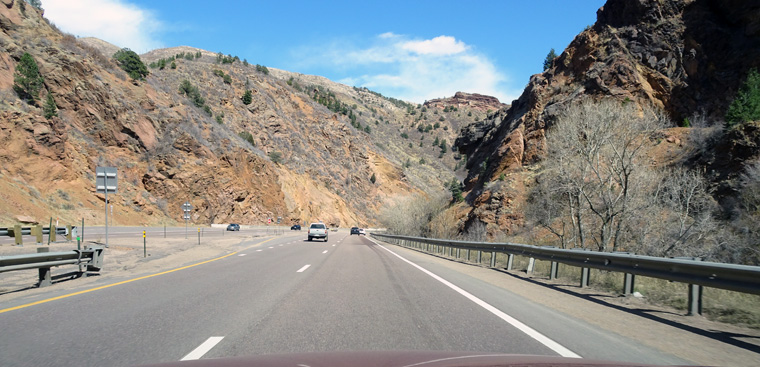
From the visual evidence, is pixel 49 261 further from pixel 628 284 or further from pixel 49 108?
pixel 49 108

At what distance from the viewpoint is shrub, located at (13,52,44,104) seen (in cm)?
4178

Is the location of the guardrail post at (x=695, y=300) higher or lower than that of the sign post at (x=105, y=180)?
lower

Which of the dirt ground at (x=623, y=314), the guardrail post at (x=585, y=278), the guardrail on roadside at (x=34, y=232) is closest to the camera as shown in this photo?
the dirt ground at (x=623, y=314)

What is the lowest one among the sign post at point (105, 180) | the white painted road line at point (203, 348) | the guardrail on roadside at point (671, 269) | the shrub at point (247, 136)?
the white painted road line at point (203, 348)

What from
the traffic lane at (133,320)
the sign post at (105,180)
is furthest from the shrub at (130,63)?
the traffic lane at (133,320)

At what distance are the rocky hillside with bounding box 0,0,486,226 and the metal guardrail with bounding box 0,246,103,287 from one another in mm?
27258

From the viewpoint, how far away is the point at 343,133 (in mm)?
95625

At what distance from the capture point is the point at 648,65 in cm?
4109

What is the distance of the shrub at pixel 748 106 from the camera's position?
→ 28.7 meters

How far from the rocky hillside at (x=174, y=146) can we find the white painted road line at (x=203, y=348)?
115 ft

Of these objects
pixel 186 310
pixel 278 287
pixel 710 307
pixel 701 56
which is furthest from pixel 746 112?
pixel 186 310

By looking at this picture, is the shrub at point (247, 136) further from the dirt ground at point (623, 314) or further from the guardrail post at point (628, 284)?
the guardrail post at point (628, 284)

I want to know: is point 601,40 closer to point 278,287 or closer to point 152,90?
point 278,287

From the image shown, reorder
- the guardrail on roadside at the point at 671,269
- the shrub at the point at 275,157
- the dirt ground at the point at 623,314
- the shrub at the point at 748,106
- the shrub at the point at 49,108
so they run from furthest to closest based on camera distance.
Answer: the shrub at the point at 275,157
the shrub at the point at 49,108
the shrub at the point at 748,106
the guardrail on roadside at the point at 671,269
the dirt ground at the point at 623,314
